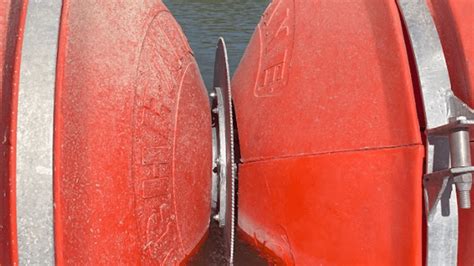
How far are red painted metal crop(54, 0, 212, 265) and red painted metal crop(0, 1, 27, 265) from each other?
0.11m

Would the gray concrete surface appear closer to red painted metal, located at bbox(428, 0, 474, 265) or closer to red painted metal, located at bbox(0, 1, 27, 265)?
red painted metal, located at bbox(0, 1, 27, 265)

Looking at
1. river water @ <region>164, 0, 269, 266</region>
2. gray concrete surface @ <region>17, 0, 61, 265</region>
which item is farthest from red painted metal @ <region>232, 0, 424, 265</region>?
river water @ <region>164, 0, 269, 266</region>

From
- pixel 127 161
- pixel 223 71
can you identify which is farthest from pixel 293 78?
pixel 127 161

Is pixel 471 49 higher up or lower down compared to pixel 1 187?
higher up

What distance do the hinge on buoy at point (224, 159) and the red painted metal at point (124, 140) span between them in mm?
122

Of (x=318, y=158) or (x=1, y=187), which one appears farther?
(x=318, y=158)

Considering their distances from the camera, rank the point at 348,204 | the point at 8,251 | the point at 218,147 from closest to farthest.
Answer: the point at 8,251, the point at 348,204, the point at 218,147

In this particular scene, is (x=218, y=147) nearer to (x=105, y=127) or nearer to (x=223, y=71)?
(x=223, y=71)

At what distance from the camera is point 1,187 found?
1.50 metres

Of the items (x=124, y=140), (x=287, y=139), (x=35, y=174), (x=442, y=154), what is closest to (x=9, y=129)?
(x=35, y=174)

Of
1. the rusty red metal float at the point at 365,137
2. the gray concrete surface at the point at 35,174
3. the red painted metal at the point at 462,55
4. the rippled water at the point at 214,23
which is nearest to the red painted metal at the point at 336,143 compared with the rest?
the rusty red metal float at the point at 365,137

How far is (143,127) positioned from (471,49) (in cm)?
106

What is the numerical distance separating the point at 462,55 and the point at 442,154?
0.33 metres

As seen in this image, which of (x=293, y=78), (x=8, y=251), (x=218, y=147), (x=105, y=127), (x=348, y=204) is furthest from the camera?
(x=218, y=147)
